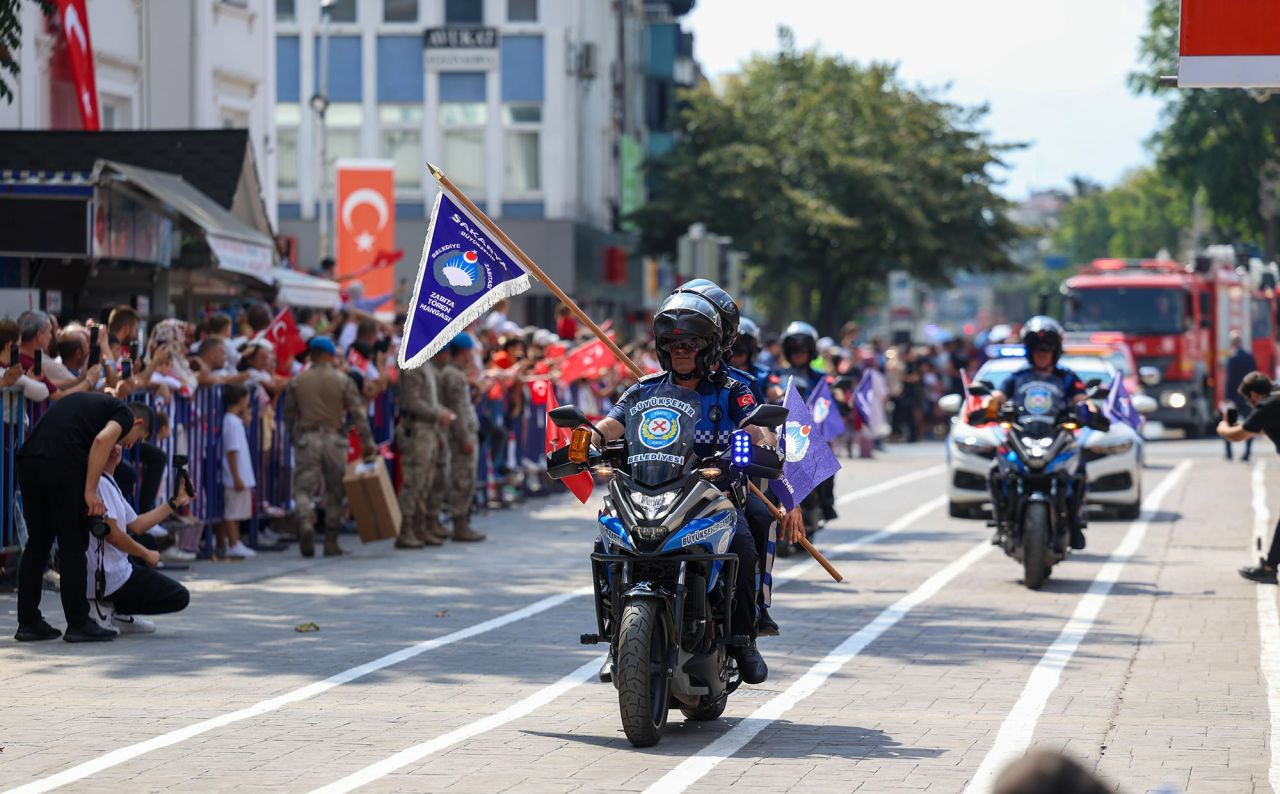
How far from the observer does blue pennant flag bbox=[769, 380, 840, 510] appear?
10.6 metres

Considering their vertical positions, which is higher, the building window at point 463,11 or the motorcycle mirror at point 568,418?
the building window at point 463,11

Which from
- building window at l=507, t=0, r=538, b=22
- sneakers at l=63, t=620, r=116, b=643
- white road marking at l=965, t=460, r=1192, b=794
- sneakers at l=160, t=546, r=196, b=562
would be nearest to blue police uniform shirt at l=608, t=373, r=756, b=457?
white road marking at l=965, t=460, r=1192, b=794

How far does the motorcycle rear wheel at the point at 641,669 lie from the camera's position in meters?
8.78

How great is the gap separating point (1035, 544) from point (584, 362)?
968 centimetres

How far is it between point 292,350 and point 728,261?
18.1 m

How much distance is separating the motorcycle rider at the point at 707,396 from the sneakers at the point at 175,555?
760cm

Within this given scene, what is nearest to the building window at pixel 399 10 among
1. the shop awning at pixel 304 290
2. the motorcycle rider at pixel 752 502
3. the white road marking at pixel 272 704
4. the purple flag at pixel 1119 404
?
the shop awning at pixel 304 290

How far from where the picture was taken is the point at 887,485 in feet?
92.1

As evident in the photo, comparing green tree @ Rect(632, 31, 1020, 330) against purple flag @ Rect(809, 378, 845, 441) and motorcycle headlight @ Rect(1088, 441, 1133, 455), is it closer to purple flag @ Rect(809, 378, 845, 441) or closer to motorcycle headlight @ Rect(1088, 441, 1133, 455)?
motorcycle headlight @ Rect(1088, 441, 1133, 455)

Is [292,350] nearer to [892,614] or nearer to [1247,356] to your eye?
[892,614]

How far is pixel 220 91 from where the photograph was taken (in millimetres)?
31625

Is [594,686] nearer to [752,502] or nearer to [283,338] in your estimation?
[752,502]

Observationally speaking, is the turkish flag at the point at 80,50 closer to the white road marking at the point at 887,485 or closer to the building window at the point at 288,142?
the white road marking at the point at 887,485

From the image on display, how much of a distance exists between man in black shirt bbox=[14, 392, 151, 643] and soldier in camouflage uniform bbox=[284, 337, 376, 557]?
16.9ft
